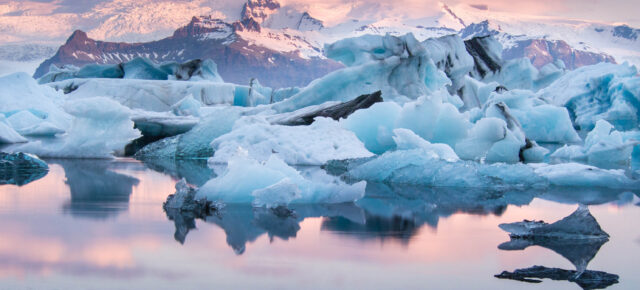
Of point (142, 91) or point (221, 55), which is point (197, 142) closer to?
point (142, 91)

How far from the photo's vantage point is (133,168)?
5.86 metres

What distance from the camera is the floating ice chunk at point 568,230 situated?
259cm

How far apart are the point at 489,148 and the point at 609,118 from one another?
9615mm

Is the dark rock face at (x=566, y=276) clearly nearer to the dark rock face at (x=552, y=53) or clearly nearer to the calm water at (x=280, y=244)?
the calm water at (x=280, y=244)

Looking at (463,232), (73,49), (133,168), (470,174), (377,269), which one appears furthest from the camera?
Result: (73,49)

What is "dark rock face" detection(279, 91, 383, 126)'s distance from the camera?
8.91 metres

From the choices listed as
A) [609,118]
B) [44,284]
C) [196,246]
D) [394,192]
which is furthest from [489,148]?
[609,118]

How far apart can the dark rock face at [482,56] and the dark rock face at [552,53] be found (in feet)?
320

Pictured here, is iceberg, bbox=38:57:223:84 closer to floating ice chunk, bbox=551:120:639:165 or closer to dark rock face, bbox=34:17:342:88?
floating ice chunk, bbox=551:120:639:165

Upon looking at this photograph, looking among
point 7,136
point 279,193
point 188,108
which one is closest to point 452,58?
point 188,108

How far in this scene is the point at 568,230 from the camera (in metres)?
2.59

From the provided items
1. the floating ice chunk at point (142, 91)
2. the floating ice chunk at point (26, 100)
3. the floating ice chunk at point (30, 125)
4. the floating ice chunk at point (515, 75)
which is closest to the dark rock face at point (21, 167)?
the floating ice chunk at point (30, 125)

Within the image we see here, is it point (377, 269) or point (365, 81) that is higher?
point (365, 81)

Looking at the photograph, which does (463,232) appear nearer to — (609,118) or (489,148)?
(489,148)
